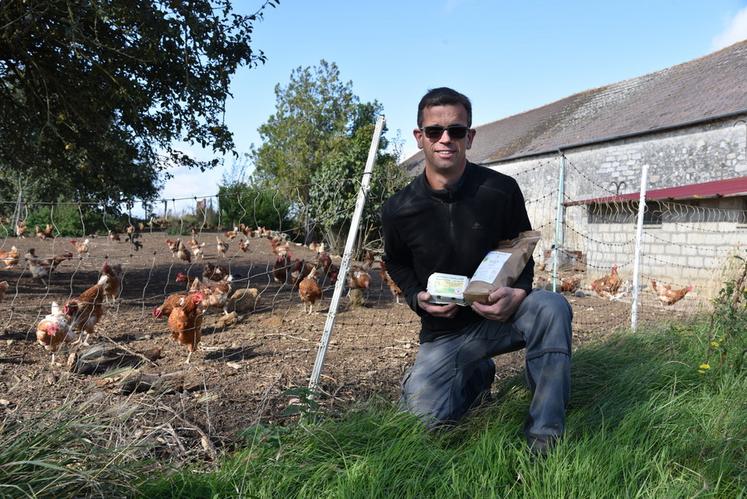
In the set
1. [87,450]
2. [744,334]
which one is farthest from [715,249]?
[87,450]

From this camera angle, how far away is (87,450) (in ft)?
6.93

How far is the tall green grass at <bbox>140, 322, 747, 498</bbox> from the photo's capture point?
216 centimetres

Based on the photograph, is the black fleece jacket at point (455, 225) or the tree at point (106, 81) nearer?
the black fleece jacket at point (455, 225)

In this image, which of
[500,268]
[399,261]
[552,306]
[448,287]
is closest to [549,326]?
[552,306]

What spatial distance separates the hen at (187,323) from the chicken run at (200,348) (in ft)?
0.03

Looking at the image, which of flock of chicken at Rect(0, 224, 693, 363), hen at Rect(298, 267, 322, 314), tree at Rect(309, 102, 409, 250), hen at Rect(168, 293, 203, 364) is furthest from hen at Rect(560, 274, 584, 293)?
hen at Rect(168, 293, 203, 364)

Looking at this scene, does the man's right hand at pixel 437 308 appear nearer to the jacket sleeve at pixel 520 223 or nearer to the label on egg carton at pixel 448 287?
the label on egg carton at pixel 448 287

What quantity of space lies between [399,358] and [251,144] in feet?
95.2

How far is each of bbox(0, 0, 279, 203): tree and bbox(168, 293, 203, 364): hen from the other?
85.2 inches

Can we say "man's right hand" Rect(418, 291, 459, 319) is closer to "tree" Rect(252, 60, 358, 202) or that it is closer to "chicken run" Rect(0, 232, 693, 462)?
"chicken run" Rect(0, 232, 693, 462)

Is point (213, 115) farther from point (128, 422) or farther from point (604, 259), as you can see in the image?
point (604, 259)

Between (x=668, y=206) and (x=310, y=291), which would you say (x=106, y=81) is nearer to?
(x=310, y=291)

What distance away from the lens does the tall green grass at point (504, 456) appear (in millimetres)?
2162

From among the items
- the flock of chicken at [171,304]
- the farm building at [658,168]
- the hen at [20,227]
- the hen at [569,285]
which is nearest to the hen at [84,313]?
the flock of chicken at [171,304]
